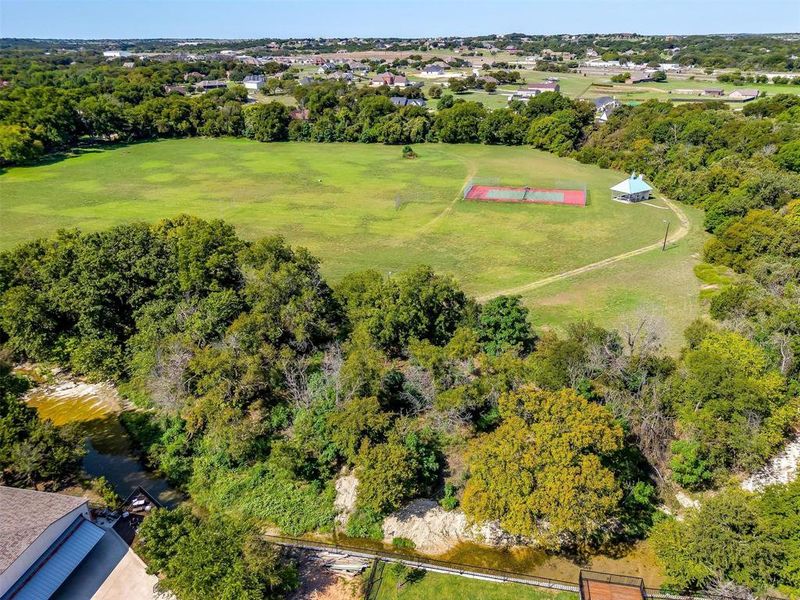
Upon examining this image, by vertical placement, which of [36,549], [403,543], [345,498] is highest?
[36,549]

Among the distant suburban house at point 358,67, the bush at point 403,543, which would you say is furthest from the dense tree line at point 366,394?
the distant suburban house at point 358,67

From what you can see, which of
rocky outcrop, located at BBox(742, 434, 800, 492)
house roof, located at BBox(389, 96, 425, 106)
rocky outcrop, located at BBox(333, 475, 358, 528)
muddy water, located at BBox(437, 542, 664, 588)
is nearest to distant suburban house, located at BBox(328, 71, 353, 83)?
Answer: house roof, located at BBox(389, 96, 425, 106)

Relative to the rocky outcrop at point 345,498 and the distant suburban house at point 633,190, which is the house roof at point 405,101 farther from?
the rocky outcrop at point 345,498

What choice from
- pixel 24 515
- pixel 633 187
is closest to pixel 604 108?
pixel 633 187

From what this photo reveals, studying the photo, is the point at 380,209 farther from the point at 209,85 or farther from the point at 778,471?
the point at 209,85

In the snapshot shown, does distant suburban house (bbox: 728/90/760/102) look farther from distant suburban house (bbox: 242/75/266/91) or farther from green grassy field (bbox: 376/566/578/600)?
green grassy field (bbox: 376/566/578/600)
